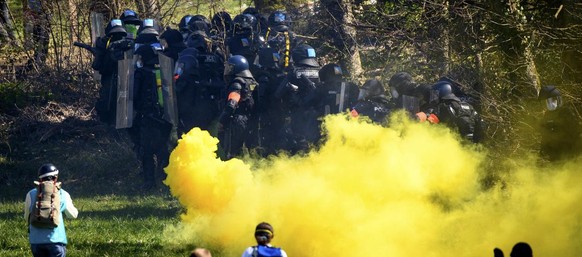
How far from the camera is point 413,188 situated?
1216 cm

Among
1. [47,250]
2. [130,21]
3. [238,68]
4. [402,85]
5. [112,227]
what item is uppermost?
[130,21]

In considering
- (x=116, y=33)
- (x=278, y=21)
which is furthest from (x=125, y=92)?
(x=278, y=21)

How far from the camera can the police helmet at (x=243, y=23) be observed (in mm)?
22000

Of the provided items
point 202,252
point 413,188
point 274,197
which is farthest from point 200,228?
point 202,252

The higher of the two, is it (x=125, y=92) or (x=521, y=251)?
(x=521, y=251)

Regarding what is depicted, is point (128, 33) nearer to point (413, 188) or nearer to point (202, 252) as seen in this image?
point (413, 188)

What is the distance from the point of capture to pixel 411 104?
17.6 meters

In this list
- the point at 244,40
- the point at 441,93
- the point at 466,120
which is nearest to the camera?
the point at 466,120

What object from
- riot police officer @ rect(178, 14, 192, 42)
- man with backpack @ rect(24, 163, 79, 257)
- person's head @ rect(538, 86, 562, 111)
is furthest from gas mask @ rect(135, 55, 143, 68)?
man with backpack @ rect(24, 163, 79, 257)

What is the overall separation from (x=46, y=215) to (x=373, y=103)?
8.90m

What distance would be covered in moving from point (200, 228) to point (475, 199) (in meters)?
3.69

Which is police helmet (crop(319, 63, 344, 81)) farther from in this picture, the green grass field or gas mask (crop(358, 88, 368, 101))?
the green grass field

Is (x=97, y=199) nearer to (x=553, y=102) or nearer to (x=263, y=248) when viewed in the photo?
(x=553, y=102)

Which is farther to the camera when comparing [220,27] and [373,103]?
[220,27]
